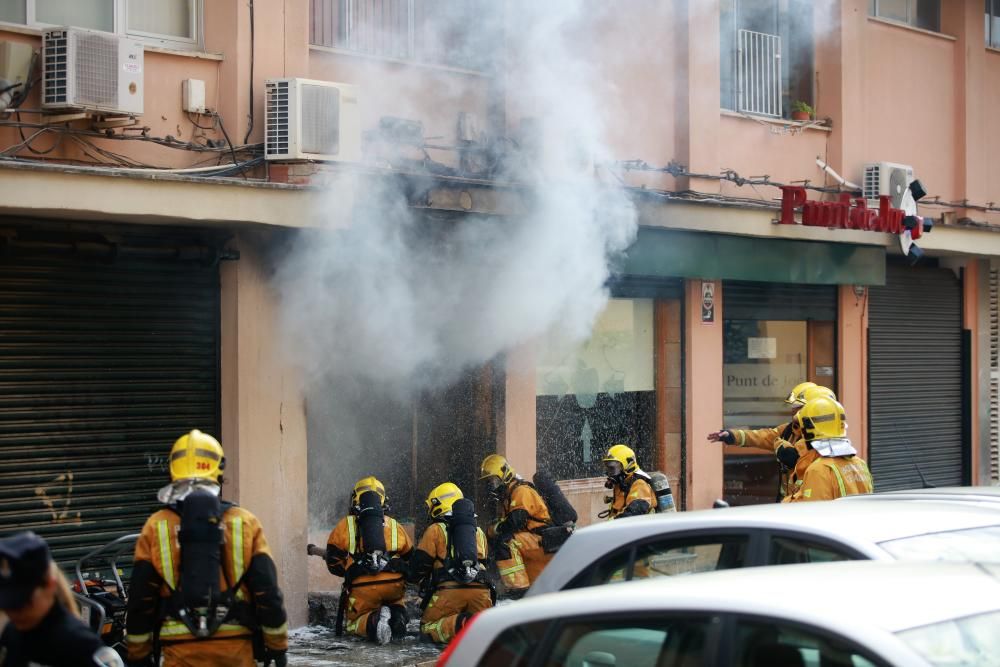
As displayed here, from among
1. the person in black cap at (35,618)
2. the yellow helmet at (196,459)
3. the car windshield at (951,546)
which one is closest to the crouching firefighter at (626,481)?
the yellow helmet at (196,459)

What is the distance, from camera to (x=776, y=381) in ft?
48.1

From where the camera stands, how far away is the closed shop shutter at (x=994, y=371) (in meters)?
16.9

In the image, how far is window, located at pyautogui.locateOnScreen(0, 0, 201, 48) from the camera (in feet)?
28.7

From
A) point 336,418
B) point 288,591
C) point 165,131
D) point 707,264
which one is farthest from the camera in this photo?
point 707,264

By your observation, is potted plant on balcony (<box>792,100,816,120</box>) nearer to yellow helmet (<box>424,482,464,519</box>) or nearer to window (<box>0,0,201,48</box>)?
yellow helmet (<box>424,482,464,519</box>)

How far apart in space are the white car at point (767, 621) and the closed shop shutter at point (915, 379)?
12099mm

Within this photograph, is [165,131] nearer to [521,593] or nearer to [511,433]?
[511,433]

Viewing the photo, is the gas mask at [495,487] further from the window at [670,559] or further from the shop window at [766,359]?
the window at [670,559]

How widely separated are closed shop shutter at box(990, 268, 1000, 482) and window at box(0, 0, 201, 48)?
1188 cm

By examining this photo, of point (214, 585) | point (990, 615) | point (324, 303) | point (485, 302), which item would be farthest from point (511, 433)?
point (990, 615)

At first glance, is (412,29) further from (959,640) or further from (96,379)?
(959,640)

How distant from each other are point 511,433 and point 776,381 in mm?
4478

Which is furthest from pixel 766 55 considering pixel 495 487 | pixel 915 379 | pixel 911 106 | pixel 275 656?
pixel 275 656

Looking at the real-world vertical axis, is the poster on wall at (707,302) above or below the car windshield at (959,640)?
above
